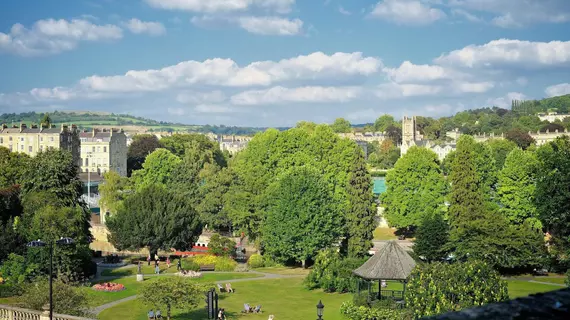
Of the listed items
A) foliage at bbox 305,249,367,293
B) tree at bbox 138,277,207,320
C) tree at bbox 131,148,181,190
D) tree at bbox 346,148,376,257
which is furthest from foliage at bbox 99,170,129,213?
tree at bbox 138,277,207,320

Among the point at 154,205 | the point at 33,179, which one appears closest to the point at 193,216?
the point at 154,205

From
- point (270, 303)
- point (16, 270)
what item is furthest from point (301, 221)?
point (16, 270)

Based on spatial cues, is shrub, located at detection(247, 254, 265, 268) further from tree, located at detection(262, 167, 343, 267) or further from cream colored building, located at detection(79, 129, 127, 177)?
cream colored building, located at detection(79, 129, 127, 177)

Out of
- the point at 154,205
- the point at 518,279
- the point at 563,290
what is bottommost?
the point at 518,279

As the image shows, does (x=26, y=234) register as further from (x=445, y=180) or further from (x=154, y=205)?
(x=445, y=180)

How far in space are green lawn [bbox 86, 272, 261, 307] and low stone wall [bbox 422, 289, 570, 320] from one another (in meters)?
38.0

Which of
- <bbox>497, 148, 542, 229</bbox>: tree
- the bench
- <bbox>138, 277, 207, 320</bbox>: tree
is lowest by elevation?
the bench

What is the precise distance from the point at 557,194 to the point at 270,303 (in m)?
24.5

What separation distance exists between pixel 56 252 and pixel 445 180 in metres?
44.8

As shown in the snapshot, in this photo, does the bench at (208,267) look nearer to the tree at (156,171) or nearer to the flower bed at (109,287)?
the flower bed at (109,287)

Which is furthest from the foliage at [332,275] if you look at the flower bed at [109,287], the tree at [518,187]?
the tree at [518,187]

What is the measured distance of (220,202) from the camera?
78625mm

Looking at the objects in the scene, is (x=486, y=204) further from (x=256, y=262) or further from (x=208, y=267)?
(x=208, y=267)

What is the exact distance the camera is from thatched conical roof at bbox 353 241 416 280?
4175 cm
